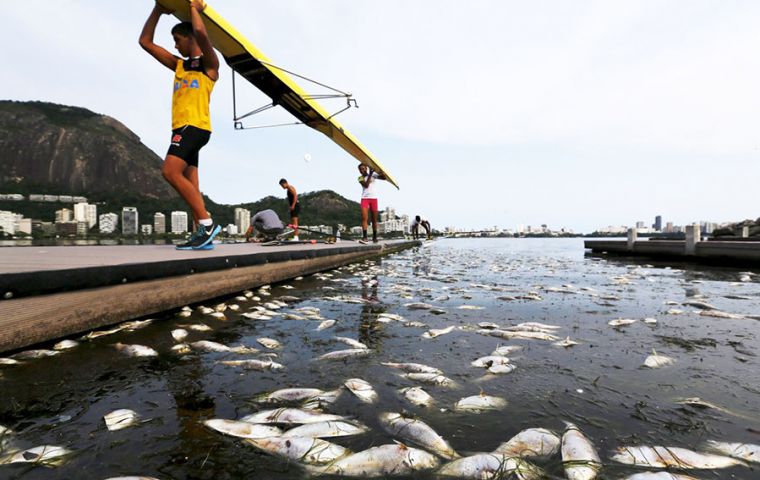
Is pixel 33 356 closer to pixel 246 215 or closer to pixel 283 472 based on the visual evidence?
pixel 283 472

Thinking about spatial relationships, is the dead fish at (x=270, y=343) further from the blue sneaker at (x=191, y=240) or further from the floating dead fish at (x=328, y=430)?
the blue sneaker at (x=191, y=240)

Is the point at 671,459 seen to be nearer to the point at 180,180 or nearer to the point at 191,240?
the point at 180,180

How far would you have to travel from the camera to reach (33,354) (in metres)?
2.82

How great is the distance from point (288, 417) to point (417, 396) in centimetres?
81

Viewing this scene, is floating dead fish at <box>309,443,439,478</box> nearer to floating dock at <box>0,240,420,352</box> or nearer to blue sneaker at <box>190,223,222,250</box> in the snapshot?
floating dock at <box>0,240,420,352</box>

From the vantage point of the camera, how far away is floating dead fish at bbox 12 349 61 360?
2766 mm

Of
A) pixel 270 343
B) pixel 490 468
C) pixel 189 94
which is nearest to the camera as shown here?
pixel 490 468

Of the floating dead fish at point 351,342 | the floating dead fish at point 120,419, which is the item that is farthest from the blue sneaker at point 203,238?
the floating dead fish at point 120,419

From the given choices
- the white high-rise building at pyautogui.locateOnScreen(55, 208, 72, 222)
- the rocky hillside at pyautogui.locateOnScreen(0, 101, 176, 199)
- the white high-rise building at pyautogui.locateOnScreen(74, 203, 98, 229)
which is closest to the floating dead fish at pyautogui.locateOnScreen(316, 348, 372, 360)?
the white high-rise building at pyautogui.locateOnScreen(74, 203, 98, 229)

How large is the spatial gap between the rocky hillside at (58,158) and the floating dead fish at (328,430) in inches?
8437

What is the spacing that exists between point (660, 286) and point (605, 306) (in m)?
3.58

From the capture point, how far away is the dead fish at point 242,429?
1793 millimetres

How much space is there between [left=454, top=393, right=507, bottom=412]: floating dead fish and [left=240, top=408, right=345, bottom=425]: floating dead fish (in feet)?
2.43

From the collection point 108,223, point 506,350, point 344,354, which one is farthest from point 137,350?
point 108,223
